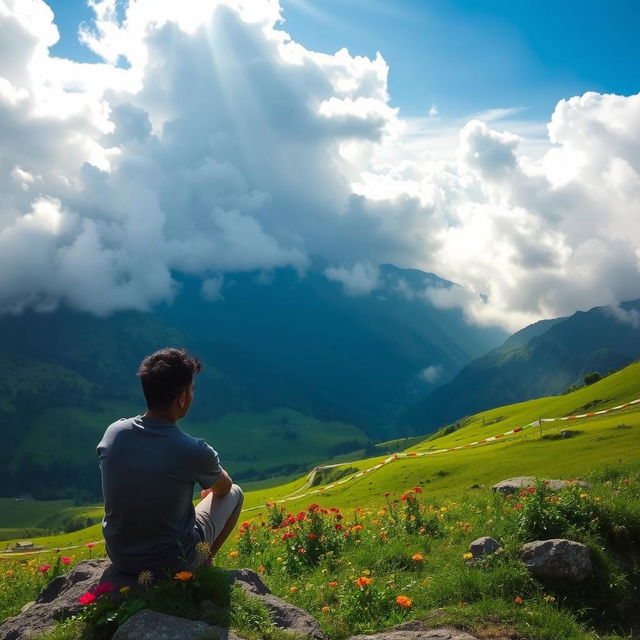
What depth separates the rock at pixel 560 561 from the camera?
10.6 m

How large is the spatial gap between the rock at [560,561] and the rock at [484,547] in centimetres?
71

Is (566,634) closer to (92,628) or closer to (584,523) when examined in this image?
(584,523)

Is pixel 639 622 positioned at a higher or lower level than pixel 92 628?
lower

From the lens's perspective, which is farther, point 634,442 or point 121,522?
point 634,442

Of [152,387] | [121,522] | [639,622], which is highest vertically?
[152,387]

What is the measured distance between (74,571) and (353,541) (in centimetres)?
692

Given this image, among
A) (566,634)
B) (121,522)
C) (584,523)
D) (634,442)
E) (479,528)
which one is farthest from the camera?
(634,442)

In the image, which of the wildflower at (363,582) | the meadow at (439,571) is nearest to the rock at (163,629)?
the meadow at (439,571)

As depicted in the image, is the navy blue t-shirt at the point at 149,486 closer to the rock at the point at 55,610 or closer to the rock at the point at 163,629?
the rock at the point at 55,610

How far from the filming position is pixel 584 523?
12.4 meters

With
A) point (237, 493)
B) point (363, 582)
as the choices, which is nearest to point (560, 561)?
point (363, 582)

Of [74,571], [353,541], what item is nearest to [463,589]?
[353,541]

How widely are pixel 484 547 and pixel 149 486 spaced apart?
275 inches

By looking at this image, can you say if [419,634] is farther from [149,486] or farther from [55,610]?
[55,610]
